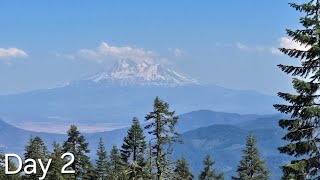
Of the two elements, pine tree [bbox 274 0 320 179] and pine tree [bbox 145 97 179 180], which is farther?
pine tree [bbox 145 97 179 180]

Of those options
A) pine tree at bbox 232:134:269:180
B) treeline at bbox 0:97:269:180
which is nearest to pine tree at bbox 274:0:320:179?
treeline at bbox 0:97:269:180

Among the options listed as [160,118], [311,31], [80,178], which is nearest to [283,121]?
[311,31]

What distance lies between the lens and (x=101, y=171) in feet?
290

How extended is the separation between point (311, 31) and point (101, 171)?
70.7 metres

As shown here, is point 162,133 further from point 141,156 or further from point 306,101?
point 306,101

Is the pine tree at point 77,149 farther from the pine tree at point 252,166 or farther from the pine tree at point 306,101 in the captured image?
the pine tree at point 306,101

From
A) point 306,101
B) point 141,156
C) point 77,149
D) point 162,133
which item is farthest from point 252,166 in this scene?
point 306,101

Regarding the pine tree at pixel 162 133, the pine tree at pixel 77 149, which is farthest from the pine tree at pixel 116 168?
the pine tree at pixel 77 149

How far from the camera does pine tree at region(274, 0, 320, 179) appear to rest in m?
21.0

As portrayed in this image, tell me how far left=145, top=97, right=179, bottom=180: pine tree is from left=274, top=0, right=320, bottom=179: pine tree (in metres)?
10.7

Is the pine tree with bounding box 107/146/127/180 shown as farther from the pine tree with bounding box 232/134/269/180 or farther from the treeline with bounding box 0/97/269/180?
the pine tree with bounding box 232/134/269/180

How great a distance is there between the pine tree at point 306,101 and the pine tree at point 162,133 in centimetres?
1074

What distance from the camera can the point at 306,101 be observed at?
21.4 m

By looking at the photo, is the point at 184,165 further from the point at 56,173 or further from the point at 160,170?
the point at 160,170
